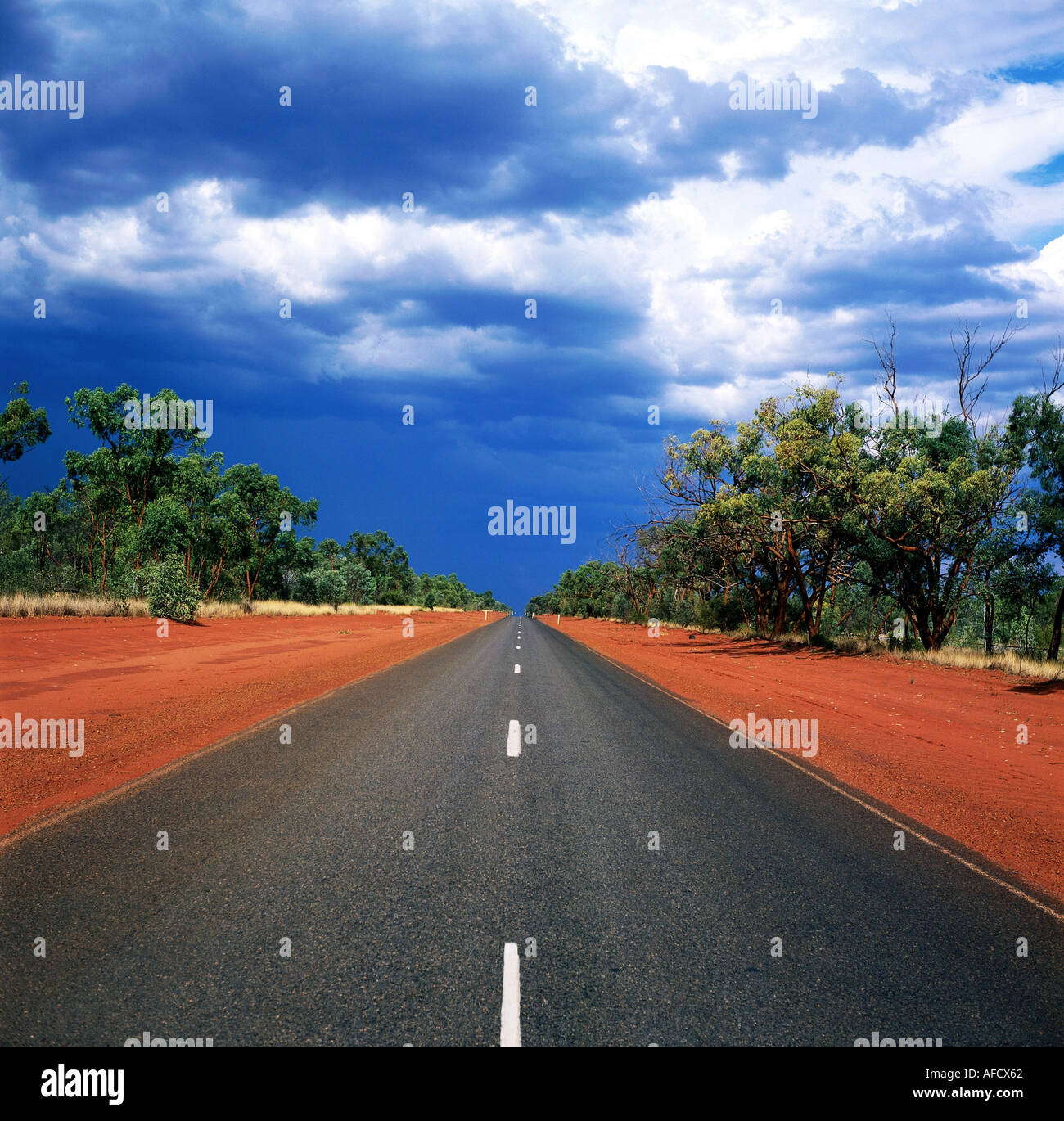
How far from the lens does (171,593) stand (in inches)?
1211

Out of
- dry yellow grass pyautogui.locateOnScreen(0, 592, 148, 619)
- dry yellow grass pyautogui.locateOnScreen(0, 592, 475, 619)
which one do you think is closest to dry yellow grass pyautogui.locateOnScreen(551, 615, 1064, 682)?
dry yellow grass pyautogui.locateOnScreen(0, 592, 148, 619)

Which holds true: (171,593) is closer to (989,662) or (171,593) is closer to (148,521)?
(148,521)

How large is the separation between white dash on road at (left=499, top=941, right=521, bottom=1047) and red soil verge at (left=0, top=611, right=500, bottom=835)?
441 centimetres

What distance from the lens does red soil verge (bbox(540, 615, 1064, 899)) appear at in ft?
21.7

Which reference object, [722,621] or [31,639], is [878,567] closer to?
[722,621]

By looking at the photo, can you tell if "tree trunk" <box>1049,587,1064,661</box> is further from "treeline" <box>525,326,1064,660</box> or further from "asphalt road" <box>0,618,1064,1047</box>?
"asphalt road" <box>0,618,1064,1047</box>

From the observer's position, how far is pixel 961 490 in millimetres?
22266

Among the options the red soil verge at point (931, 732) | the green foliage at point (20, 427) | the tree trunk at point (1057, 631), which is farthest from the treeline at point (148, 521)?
the tree trunk at point (1057, 631)

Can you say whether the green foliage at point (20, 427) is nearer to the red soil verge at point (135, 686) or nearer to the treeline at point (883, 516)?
the red soil verge at point (135, 686)

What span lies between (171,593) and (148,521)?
18.5 meters

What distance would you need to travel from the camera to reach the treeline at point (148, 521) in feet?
122

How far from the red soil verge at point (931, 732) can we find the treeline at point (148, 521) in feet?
83.4
